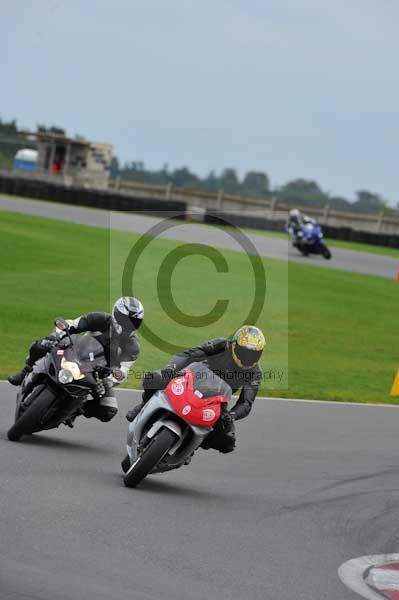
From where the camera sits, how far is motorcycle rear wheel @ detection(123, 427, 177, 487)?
8.91m

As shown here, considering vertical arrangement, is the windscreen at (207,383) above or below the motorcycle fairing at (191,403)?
above

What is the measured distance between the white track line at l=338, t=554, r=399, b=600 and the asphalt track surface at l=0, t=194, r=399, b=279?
2830 centimetres

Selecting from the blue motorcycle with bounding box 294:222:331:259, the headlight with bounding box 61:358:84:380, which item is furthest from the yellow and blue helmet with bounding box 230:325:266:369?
the blue motorcycle with bounding box 294:222:331:259

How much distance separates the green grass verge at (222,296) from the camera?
18344 mm

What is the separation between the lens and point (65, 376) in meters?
9.92

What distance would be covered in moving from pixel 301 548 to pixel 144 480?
7.06ft

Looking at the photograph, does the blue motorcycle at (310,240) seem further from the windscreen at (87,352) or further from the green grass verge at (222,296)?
the windscreen at (87,352)

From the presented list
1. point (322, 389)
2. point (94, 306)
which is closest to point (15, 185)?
point (94, 306)

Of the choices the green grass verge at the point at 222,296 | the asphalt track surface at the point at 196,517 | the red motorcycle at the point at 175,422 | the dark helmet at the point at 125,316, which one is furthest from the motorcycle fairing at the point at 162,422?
the green grass verge at the point at 222,296

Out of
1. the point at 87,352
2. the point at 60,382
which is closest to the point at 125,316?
the point at 87,352

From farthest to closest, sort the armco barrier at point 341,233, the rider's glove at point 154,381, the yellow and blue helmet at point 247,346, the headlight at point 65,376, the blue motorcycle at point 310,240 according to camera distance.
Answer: the armco barrier at point 341,233 → the blue motorcycle at point 310,240 → the headlight at point 65,376 → the yellow and blue helmet at point 247,346 → the rider's glove at point 154,381

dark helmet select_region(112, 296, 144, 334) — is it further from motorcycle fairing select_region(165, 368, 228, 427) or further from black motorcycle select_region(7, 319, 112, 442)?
motorcycle fairing select_region(165, 368, 228, 427)

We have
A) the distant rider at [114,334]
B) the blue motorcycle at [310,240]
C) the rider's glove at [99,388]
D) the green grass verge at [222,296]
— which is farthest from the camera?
the blue motorcycle at [310,240]

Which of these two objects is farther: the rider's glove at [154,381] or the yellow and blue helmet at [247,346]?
the yellow and blue helmet at [247,346]
